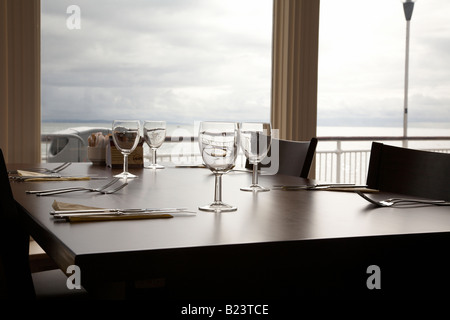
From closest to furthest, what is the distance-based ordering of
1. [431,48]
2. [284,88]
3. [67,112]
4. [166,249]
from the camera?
[166,249]
[284,88]
[431,48]
[67,112]

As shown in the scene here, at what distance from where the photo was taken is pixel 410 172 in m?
1.69

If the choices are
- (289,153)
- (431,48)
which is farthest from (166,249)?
(431,48)

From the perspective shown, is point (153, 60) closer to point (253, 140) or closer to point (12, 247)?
point (253, 140)

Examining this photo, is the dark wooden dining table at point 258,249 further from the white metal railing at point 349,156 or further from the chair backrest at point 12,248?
the white metal railing at point 349,156

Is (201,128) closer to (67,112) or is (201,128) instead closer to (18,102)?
(18,102)

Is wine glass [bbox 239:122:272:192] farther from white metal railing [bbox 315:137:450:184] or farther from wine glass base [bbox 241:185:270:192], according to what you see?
white metal railing [bbox 315:137:450:184]

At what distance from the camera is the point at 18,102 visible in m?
3.81

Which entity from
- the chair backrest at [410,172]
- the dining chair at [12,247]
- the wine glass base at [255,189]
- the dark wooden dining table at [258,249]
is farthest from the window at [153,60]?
the dark wooden dining table at [258,249]

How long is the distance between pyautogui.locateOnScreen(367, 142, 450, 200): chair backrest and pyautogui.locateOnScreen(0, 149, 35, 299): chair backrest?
3.50 ft

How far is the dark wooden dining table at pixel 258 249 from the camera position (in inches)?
28.3

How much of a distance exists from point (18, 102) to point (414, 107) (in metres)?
15.9

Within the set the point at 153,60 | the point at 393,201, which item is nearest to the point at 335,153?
the point at 393,201

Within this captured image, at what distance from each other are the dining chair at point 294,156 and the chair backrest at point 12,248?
124 cm

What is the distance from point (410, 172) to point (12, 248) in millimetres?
1192
